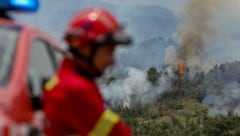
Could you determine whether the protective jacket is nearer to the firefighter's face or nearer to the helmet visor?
the firefighter's face

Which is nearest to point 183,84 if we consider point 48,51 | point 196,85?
point 196,85

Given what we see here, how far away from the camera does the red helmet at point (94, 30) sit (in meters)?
3.85

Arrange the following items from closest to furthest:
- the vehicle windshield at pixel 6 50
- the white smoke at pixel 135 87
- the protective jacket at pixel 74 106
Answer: the protective jacket at pixel 74 106
the vehicle windshield at pixel 6 50
the white smoke at pixel 135 87

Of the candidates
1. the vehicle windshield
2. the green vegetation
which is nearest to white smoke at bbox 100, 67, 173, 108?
the green vegetation

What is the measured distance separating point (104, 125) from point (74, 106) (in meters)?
0.24

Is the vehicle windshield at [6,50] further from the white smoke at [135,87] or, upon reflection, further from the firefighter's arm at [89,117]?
the white smoke at [135,87]

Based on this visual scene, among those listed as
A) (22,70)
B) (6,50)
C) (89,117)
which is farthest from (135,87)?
(89,117)

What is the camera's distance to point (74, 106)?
3.74m

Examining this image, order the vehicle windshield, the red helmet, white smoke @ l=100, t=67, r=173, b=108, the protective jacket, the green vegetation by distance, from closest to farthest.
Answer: the protective jacket → the red helmet → the vehicle windshield → the green vegetation → white smoke @ l=100, t=67, r=173, b=108

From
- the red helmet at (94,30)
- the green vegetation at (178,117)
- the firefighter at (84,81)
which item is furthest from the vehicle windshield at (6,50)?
the green vegetation at (178,117)

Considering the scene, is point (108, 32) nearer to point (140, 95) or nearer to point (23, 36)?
point (23, 36)

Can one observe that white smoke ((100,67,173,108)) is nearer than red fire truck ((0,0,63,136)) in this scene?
No

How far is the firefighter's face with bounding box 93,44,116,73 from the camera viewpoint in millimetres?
3881

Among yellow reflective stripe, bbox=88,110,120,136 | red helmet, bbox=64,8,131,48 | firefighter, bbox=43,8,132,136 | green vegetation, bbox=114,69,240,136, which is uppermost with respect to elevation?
red helmet, bbox=64,8,131,48
